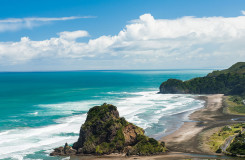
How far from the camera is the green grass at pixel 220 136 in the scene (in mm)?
57181

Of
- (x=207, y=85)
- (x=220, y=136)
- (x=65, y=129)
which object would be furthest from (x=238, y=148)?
(x=207, y=85)

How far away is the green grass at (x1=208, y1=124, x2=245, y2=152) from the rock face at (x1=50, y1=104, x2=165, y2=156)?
11989mm

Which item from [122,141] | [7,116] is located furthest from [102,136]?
[7,116]

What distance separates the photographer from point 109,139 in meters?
56.0

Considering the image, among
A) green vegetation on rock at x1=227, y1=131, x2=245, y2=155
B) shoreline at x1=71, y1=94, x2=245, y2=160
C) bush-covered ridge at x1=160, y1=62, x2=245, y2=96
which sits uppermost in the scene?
bush-covered ridge at x1=160, y1=62, x2=245, y2=96

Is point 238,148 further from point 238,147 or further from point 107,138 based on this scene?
point 107,138

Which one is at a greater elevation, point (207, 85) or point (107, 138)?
point (207, 85)

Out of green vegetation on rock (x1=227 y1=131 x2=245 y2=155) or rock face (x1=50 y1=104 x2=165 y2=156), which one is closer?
green vegetation on rock (x1=227 y1=131 x2=245 y2=155)

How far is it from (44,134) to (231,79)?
13927 centimetres

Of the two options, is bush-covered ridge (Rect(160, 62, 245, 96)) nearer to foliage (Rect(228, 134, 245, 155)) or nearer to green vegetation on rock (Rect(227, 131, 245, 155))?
foliage (Rect(228, 134, 245, 155))

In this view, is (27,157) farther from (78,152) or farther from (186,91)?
(186,91)

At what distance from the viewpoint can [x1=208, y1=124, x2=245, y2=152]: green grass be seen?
188 feet

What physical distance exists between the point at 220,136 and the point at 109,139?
95.9 ft

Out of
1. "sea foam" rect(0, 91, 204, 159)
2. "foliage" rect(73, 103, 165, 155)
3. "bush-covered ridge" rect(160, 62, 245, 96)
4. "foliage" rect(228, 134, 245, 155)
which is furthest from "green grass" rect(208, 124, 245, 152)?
"bush-covered ridge" rect(160, 62, 245, 96)
